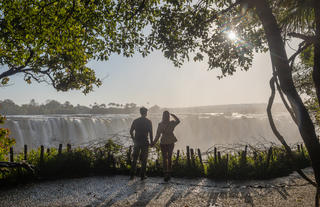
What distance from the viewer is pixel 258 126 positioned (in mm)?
42156

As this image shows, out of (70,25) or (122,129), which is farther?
(122,129)

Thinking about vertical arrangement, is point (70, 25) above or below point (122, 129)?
above

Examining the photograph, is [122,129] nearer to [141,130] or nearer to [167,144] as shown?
[141,130]

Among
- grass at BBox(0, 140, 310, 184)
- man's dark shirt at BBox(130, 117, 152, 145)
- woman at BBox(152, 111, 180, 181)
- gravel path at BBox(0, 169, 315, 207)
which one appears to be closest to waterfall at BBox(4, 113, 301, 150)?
grass at BBox(0, 140, 310, 184)

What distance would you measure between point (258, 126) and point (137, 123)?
40.9 m

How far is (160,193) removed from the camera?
223 inches

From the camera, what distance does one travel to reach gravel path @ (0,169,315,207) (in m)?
5.02

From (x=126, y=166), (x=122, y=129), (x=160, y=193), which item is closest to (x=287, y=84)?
(x=160, y=193)

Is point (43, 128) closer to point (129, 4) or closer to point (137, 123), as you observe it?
point (137, 123)

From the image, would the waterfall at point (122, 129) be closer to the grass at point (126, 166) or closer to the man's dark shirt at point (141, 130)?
the grass at point (126, 166)

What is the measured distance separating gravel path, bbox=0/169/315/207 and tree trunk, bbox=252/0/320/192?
4.20 m

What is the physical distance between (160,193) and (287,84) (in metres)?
5.18

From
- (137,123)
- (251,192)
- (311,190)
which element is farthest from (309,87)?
(137,123)

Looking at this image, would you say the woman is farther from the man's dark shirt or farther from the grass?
the grass
